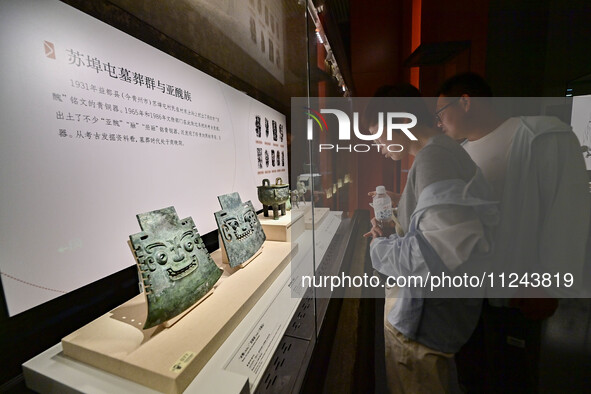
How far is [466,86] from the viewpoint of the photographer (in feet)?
1.73

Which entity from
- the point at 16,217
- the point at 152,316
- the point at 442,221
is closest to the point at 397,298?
the point at 442,221

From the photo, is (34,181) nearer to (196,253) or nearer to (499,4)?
(196,253)

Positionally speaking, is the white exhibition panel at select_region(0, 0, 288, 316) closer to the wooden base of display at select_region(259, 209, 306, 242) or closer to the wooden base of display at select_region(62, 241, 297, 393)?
the wooden base of display at select_region(62, 241, 297, 393)

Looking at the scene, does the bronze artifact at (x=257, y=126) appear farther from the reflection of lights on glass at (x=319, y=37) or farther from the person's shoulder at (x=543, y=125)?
the person's shoulder at (x=543, y=125)

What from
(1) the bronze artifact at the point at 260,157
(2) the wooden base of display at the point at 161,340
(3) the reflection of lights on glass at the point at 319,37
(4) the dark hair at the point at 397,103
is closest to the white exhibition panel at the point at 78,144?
(2) the wooden base of display at the point at 161,340

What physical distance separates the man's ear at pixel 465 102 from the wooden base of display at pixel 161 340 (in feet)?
3.01

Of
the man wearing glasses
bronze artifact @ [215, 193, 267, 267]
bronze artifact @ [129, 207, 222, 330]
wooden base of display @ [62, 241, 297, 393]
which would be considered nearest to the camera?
the man wearing glasses

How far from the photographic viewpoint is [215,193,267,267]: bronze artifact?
116 centimetres

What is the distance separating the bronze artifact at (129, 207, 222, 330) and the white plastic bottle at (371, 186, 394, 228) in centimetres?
70

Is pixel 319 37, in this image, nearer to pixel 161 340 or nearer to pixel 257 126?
pixel 257 126

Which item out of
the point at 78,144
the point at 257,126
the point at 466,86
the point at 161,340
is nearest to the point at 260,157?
the point at 257,126

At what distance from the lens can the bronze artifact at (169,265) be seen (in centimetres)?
74

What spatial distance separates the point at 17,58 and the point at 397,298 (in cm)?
128

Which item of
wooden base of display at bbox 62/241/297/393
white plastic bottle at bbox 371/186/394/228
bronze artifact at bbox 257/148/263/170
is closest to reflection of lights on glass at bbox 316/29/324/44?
white plastic bottle at bbox 371/186/394/228
